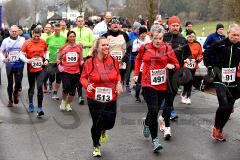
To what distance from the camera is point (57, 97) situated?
11766 mm

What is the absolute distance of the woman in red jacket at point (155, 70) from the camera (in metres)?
6.91

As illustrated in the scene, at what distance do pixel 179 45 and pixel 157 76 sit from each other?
3.99 feet

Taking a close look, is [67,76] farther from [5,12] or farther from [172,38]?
[5,12]

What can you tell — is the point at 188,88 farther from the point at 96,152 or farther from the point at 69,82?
the point at 96,152

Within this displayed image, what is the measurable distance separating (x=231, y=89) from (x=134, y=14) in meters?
32.1

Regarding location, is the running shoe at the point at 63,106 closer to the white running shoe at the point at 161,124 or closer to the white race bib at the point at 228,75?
the white running shoe at the point at 161,124

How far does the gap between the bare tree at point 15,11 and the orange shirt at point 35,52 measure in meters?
97.8

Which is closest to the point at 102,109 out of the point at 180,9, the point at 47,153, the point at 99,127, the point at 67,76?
the point at 99,127

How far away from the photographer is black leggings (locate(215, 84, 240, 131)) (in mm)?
7468

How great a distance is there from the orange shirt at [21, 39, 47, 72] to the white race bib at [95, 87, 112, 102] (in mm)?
3252

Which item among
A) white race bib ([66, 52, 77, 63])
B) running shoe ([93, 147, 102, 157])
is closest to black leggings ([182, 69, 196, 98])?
white race bib ([66, 52, 77, 63])

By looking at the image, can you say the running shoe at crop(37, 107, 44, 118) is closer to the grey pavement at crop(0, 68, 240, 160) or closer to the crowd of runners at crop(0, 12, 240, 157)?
the crowd of runners at crop(0, 12, 240, 157)

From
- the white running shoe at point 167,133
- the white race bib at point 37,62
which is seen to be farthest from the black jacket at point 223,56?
the white race bib at point 37,62

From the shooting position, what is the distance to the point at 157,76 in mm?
7059
